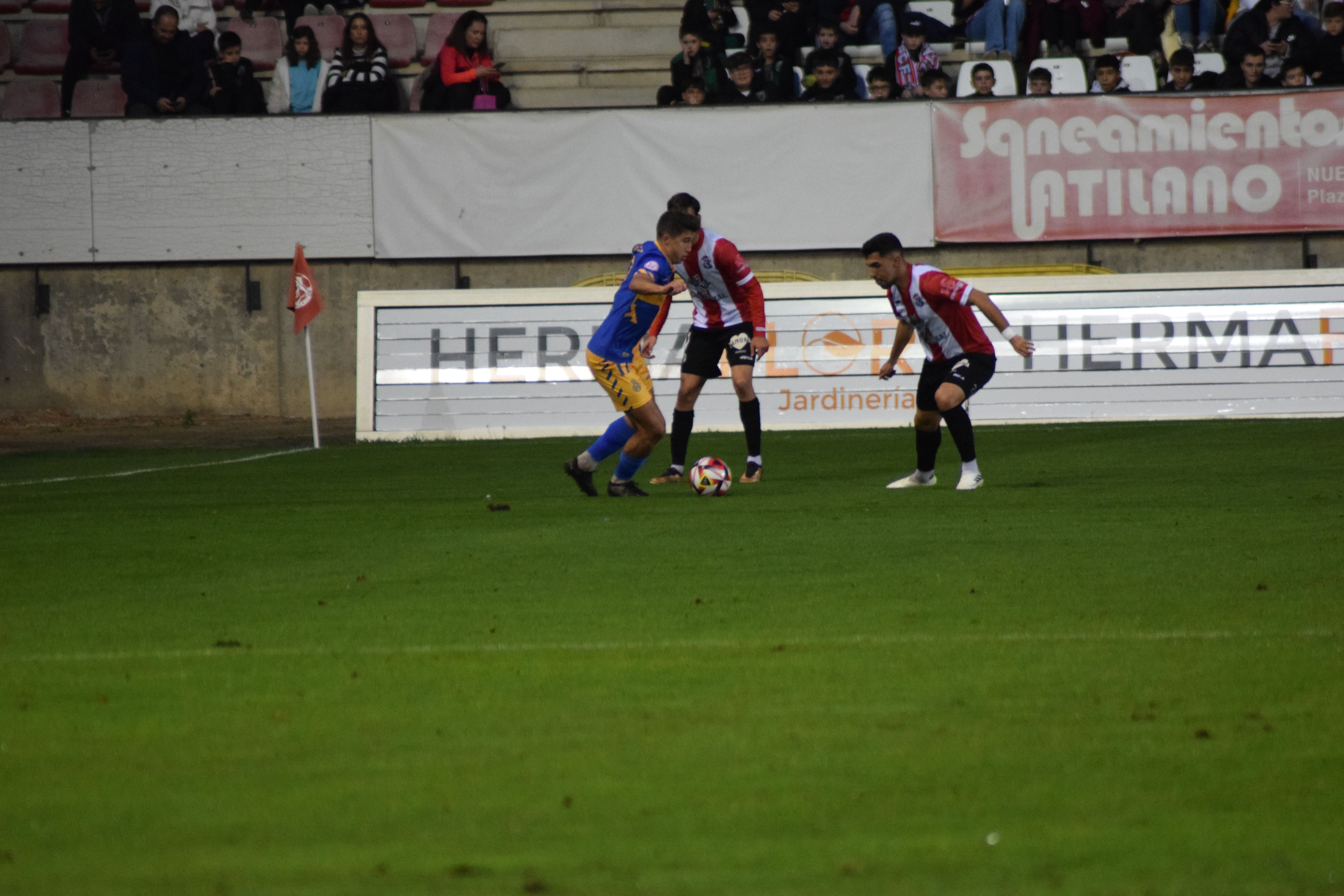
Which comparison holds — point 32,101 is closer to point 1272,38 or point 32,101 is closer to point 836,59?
point 836,59

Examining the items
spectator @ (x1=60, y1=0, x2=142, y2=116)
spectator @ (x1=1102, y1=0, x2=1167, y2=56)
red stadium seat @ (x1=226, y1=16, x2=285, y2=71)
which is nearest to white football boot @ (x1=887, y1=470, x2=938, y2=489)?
spectator @ (x1=1102, y1=0, x2=1167, y2=56)

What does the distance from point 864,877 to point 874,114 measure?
1783cm

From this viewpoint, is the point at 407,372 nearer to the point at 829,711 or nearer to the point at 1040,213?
the point at 1040,213

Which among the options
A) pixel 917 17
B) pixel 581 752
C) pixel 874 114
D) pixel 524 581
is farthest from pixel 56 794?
pixel 917 17

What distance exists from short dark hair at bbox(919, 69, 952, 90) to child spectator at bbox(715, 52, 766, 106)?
1.94 metres

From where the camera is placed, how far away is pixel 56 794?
371 cm

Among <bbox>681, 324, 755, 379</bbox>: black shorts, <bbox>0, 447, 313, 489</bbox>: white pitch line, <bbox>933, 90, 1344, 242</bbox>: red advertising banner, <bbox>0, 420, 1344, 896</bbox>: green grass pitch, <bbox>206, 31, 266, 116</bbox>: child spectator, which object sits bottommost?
<bbox>0, 420, 1344, 896</bbox>: green grass pitch

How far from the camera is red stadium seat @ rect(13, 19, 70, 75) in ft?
74.5

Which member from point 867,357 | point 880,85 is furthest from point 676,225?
point 880,85

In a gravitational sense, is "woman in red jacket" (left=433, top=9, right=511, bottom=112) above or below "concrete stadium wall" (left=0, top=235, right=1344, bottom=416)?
above

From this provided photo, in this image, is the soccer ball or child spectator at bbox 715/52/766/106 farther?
child spectator at bbox 715/52/766/106

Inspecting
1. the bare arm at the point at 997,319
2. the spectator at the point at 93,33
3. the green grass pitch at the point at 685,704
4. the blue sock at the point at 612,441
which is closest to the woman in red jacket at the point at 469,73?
the spectator at the point at 93,33

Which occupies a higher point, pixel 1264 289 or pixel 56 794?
pixel 1264 289

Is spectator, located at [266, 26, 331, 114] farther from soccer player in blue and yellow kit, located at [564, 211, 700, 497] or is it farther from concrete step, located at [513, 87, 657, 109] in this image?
soccer player in blue and yellow kit, located at [564, 211, 700, 497]
